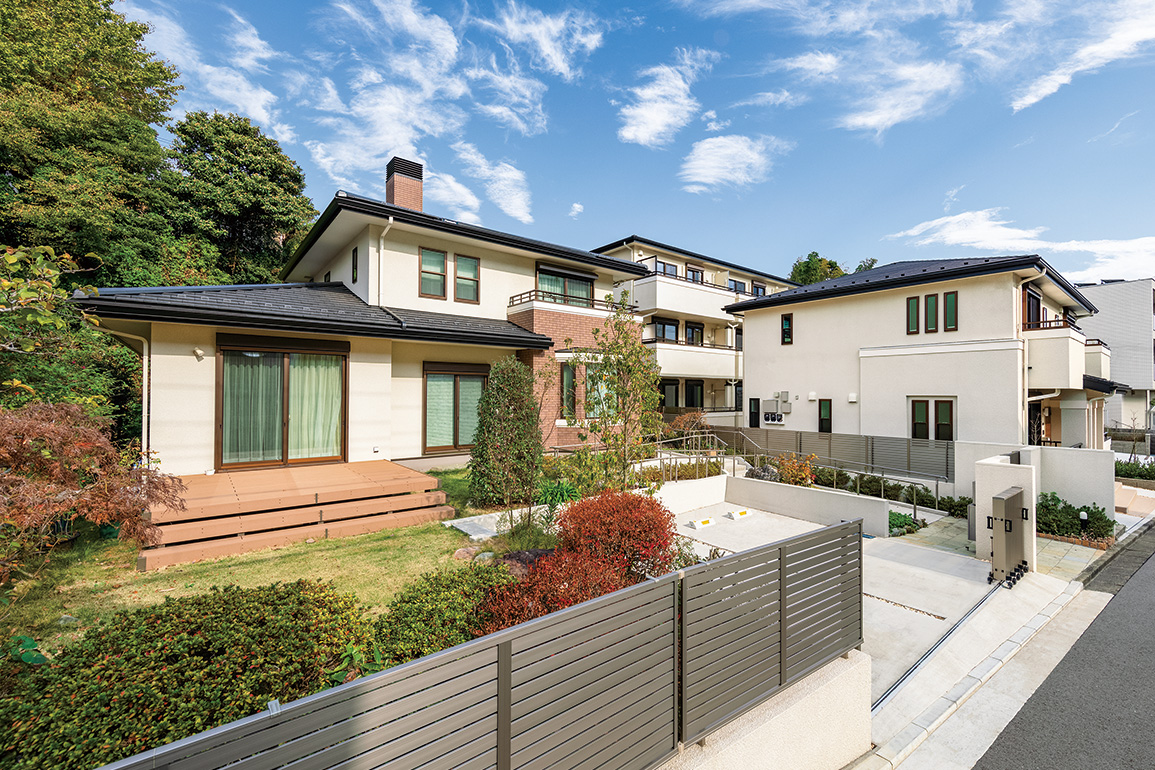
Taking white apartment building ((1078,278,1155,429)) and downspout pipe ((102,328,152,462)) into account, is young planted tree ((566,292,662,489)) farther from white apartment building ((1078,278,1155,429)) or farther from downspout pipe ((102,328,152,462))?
white apartment building ((1078,278,1155,429))

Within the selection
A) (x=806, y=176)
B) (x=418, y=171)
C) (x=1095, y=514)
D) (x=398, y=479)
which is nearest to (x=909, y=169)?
(x=806, y=176)

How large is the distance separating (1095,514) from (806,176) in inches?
510

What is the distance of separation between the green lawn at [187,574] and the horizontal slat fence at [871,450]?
42.9 ft

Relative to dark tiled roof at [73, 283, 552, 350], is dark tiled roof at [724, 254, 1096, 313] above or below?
above

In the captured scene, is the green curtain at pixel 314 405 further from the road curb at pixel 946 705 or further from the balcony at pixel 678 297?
the balcony at pixel 678 297

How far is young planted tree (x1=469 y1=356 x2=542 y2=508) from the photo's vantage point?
25.6 feet

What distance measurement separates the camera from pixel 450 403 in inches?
482

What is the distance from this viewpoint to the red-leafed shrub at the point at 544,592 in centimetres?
294

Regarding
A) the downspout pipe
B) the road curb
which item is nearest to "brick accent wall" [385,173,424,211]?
the downspout pipe

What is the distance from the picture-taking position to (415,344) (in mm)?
11703

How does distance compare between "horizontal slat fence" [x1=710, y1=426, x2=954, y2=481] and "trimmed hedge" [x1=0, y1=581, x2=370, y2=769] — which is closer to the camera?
"trimmed hedge" [x1=0, y1=581, x2=370, y2=769]

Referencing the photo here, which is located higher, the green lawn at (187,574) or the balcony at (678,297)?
the balcony at (678,297)

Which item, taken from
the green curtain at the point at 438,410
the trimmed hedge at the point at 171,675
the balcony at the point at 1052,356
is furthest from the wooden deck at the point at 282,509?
the balcony at the point at 1052,356

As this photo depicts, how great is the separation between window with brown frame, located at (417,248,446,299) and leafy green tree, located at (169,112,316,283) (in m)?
15.2
